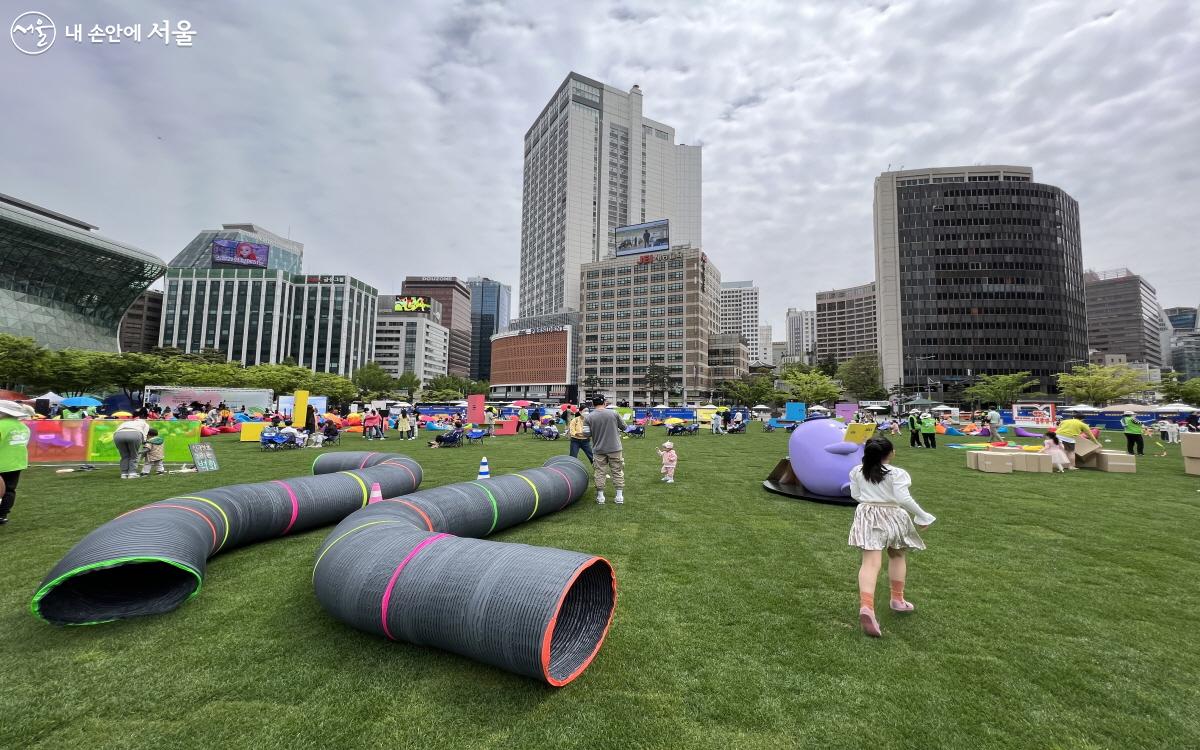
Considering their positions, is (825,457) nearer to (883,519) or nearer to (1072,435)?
(883,519)

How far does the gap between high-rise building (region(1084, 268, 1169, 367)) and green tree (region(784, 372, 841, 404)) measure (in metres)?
192

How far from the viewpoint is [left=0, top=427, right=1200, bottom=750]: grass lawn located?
2.94 meters

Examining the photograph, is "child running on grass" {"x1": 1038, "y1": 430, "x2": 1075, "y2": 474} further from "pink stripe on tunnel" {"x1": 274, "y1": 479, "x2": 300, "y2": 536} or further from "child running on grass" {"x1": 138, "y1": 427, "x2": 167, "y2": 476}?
"child running on grass" {"x1": 138, "y1": 427, "x2": 167, "y2": 476}

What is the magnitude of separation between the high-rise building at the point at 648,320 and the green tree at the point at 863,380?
94.1ft

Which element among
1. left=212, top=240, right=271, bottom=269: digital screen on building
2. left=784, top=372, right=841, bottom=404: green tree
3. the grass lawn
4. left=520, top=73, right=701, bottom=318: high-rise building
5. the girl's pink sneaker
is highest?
left=520, top=73, right=701, bottom=318: high-rise building

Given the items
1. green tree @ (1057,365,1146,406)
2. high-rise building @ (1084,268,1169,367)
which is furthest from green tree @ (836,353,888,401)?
high-rise building @ (1084,268,1169,367)

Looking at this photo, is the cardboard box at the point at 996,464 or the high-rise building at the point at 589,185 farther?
the high-rise building at the point at 589,185

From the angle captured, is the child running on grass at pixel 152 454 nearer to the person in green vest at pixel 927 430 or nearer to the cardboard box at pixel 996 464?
the cardboard box at pixel 996 464

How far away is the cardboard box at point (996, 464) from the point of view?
1361cm

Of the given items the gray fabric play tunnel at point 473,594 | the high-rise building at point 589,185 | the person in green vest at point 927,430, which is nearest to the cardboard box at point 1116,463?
the person in green vest at point 927,430

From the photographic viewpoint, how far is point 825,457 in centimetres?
950

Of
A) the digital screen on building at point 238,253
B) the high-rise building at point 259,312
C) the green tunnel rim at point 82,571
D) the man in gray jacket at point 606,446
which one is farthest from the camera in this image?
the digital screen on building at point 238,253

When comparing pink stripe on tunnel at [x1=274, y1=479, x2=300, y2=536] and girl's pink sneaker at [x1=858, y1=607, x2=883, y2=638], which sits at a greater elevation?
pink stripe on tunnel at [x1=274, y1=479, x2=300, y2=536]

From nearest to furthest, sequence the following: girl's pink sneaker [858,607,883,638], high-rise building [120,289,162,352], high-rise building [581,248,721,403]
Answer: girl's pink sneaker [858,607,883,638] → high-rise building [581,248,721,403] → high-rise building [120,289,162,352]
